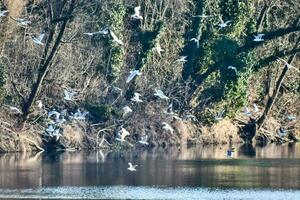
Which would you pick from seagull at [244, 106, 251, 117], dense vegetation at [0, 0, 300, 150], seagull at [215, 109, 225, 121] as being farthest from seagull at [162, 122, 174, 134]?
seagull at [244, 106, 251, 117]

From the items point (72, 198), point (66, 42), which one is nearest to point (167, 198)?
point (72, 198)

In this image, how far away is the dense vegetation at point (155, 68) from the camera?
54125 mm

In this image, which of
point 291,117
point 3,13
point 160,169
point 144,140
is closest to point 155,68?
point 144,140

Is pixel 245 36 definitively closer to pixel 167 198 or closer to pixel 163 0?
pixel 163 0

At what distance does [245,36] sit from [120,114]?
7.80 meters

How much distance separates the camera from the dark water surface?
125 feet

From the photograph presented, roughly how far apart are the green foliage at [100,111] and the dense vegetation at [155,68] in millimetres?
52

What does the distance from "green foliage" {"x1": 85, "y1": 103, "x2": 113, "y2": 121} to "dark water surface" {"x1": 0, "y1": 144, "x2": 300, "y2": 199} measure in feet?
9.92

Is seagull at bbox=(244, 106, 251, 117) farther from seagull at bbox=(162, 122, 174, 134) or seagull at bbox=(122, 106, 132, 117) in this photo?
seagull at bbox=(122, 106, 132, 117)

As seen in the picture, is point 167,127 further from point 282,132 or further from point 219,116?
point 282,132

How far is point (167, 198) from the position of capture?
121 ft

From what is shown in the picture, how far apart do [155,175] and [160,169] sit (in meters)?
2.01

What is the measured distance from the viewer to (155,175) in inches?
1708

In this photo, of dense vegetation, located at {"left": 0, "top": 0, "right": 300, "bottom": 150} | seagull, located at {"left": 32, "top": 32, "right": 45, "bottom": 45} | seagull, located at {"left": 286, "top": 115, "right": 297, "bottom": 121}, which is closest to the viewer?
seagull, located at {"left": 32, "top": 32, "right": 45, "bottom": 45}
